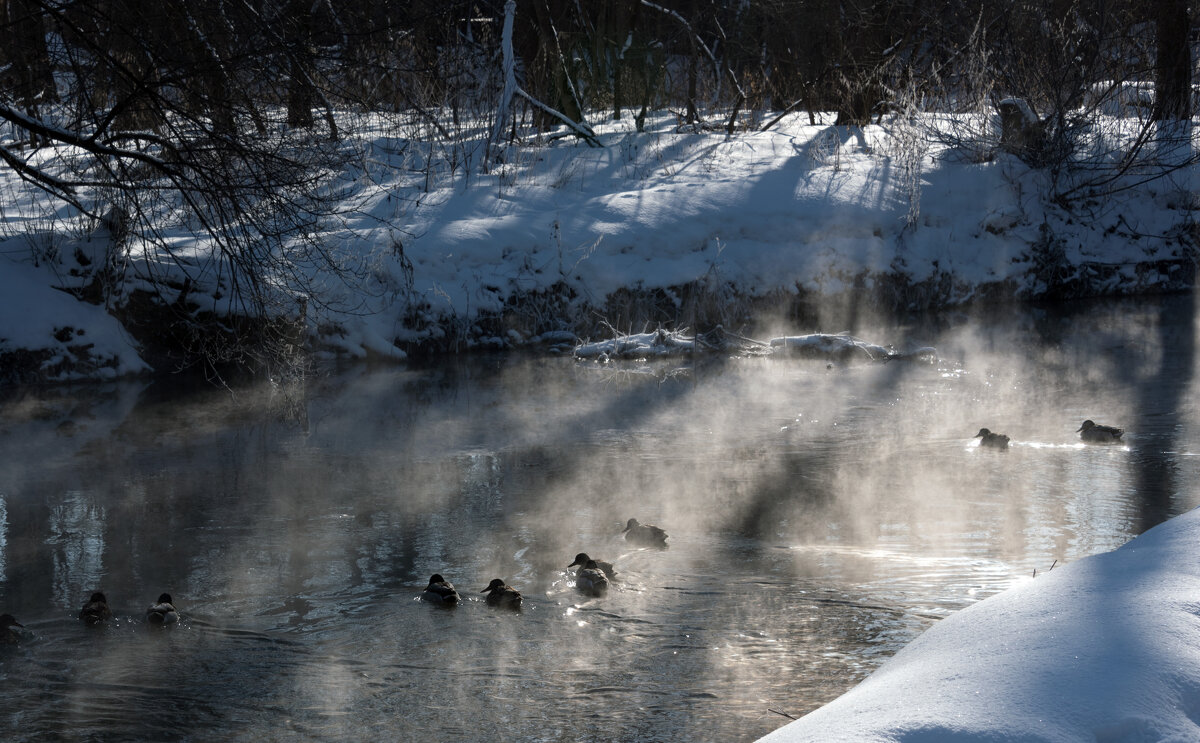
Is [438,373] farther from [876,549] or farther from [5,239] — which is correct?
[876,549]

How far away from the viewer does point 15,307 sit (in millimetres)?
13430

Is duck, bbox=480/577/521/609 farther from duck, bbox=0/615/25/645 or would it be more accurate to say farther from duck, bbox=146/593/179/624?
duck, bbox=0/615/25/645

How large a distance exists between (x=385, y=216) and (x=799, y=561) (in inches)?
421

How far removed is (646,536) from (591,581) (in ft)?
3.06

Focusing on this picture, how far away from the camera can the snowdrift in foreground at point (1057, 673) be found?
308 centimetres

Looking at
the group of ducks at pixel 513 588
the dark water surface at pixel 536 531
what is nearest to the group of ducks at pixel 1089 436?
the dark water surface at pixel 536 531

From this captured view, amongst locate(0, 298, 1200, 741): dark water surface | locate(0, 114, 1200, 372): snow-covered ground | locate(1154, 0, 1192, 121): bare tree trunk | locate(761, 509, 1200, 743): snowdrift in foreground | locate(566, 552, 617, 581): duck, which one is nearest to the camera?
locate(761, 509, 1200, 743): snowdrift in foreground

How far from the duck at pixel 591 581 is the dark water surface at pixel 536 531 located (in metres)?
0.08

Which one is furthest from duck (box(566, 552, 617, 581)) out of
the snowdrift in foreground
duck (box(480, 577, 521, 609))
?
the snowdrift in foreground

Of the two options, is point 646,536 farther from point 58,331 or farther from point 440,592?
point 58,331

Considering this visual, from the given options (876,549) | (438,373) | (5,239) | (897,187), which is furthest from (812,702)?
(897,187)

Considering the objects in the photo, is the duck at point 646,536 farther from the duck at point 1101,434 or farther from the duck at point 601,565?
the duck at point 1101,434

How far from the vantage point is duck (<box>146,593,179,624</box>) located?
235 inches

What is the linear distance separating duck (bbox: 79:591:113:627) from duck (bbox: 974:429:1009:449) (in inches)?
270
